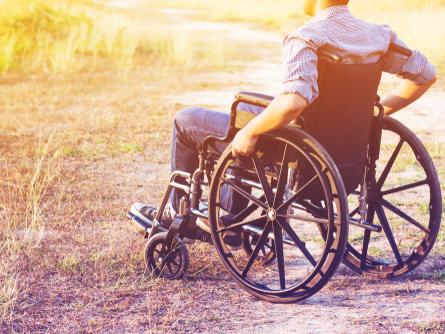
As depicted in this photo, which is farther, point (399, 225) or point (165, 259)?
point (399, 225)

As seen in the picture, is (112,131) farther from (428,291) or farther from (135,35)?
(135,35)

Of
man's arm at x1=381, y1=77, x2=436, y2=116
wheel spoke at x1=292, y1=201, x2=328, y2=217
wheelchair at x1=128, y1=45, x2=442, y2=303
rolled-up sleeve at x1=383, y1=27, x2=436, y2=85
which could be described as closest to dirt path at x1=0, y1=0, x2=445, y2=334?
wheelchair at x1=128, y1=45, x2=442, y2=303

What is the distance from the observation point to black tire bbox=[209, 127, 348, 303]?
3227mm

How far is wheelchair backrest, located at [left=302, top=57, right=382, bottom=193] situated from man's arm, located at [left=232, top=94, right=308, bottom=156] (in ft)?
0.48

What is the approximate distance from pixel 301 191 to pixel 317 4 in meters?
0.80

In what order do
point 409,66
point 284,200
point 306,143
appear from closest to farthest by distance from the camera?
point 306,143, point 284,200, point 409,66

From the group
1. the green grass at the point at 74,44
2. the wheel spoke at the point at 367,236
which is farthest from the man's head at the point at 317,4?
the green grass at the point at 74,44

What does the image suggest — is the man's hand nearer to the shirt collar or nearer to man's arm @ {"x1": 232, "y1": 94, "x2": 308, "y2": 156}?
man's arm @ {"x1": 232, "y1": 94, "x2": 308, "y2": 156}

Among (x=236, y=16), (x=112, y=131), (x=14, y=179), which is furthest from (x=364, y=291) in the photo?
(x=236, y=16)

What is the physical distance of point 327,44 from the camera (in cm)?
322

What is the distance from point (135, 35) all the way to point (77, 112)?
745 centimetres

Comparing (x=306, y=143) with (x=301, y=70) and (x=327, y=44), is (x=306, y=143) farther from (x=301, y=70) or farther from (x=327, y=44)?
(x=327, y=44)

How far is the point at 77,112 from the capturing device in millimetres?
9133

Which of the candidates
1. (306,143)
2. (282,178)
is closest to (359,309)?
(282,178)
